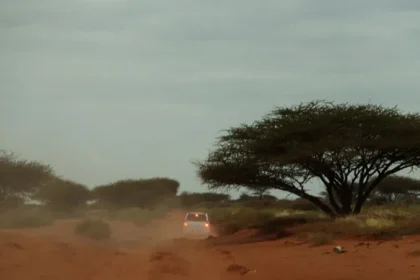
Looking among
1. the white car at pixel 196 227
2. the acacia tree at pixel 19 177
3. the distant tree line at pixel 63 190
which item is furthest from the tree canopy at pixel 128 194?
the white car at pixel 196 227

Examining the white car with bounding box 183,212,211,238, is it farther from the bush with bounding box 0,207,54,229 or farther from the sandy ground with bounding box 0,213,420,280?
the bush with bounding box 0,207,54,229

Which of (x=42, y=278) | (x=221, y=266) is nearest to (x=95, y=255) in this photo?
(x=221, y=266)

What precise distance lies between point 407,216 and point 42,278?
19.9m

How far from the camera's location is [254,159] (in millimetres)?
32125

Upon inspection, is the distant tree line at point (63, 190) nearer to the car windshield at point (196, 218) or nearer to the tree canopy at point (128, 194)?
the tree canopy at point (128, 194)

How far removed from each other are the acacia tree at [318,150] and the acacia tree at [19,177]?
19.1 meters

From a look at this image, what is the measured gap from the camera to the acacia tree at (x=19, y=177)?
46.5 meters

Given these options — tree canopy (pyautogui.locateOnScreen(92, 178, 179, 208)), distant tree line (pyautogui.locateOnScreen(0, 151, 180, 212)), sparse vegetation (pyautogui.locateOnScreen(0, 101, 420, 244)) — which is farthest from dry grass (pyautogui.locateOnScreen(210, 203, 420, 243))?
tree canopy (pyautogui.locateOnScreen(92, 178, 179, 208))

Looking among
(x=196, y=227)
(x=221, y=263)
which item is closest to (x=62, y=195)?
(x=196, y=227)

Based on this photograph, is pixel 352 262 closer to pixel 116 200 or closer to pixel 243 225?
pixel 243 225

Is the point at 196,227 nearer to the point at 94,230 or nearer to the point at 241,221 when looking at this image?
the point at 94,230

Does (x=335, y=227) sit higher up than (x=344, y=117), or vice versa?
(x=344, y=117)

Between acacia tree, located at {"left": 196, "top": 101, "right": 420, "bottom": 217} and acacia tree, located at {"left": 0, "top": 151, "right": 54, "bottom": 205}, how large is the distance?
753 inches

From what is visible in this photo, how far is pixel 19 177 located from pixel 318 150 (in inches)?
1053
